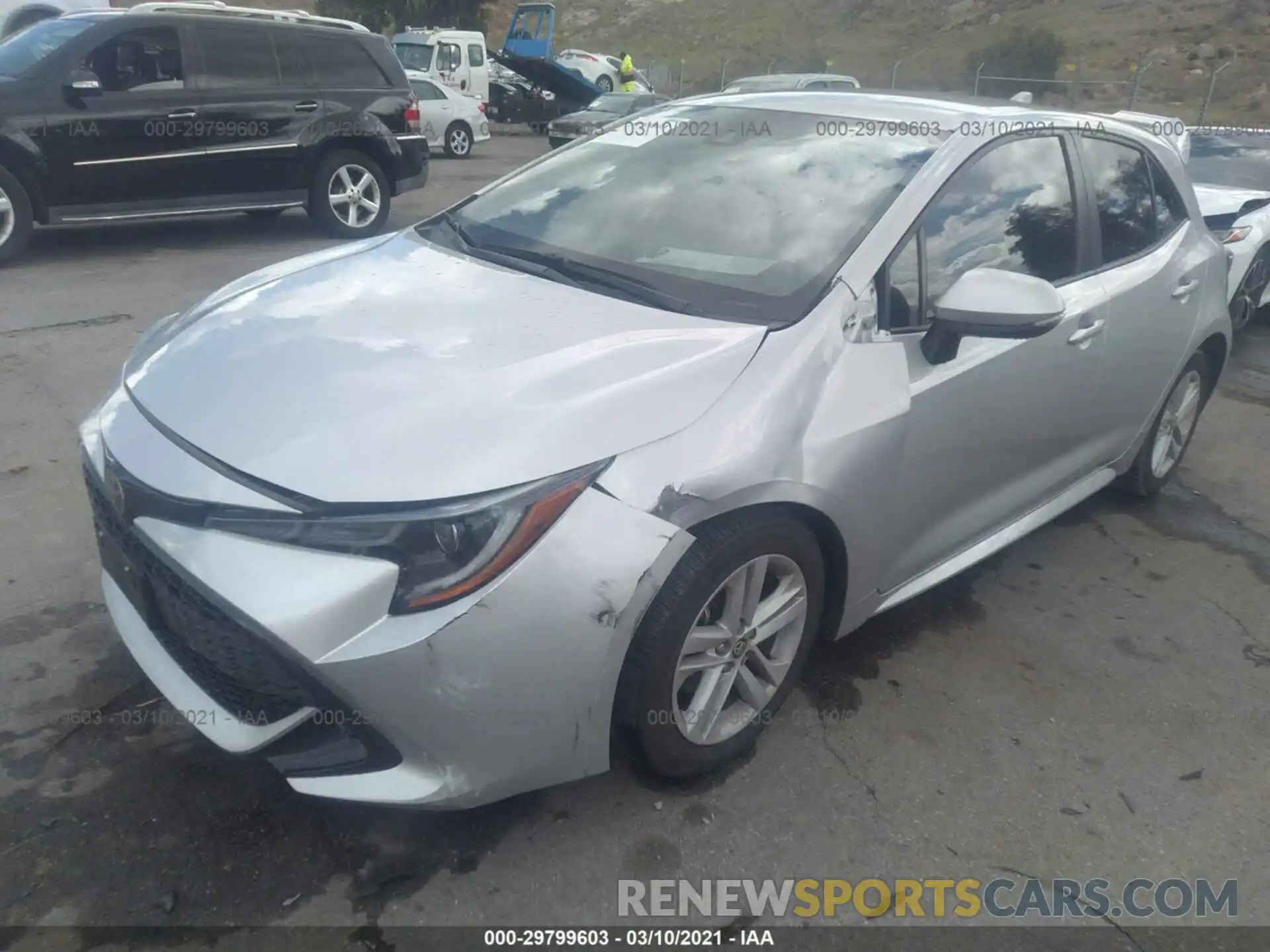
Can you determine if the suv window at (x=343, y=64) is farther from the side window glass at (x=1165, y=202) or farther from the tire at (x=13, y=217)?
the side window glass at (x=1165, y=202)

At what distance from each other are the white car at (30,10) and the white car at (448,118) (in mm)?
4811

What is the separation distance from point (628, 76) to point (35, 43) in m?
21.2

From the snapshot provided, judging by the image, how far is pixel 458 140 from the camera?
17.5 metres

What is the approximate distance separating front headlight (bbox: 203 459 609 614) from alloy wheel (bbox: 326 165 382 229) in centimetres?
773

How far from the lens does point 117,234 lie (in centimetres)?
895

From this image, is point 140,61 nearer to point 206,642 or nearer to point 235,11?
point 235,11

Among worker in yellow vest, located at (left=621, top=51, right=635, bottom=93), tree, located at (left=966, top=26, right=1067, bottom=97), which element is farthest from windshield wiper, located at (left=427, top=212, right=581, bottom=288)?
tree, located at (left=966, top=26, right=1067, bottom=97)

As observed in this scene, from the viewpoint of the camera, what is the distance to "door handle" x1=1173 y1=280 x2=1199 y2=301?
12.9 feet

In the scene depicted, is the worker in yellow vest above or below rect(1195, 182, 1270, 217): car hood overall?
below

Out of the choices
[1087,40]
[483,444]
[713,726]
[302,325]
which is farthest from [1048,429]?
[1087,40]

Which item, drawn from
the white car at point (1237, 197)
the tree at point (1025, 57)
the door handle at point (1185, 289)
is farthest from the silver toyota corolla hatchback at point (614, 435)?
the tree at point (1025, 57)

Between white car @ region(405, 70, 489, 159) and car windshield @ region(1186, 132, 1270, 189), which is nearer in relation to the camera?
car windshield @ region(1186, 132, 1270, 189)

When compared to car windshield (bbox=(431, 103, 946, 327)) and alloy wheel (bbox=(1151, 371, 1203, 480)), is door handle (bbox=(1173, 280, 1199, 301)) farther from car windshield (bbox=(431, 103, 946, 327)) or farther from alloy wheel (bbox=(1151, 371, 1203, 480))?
car windshield (bbox=(431, 103, 946, 327))

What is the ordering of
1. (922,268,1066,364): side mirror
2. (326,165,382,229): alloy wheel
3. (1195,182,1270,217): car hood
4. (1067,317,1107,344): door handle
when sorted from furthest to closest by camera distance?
1. (326,165,382,229): alloy wheel
2. (1195,182,1270,217): car hood
3. (1067,317,1107,344): door handle
4. (922,268,1066,364): side mirror
